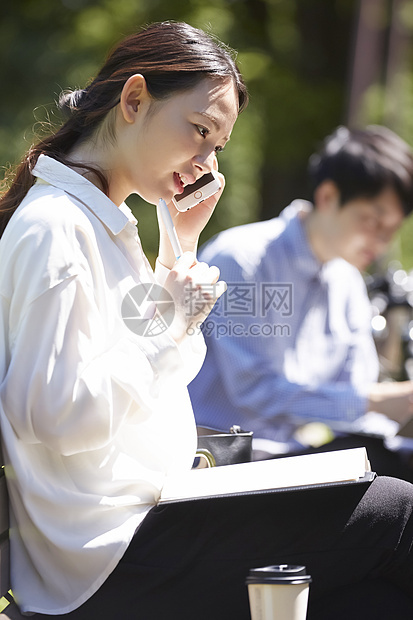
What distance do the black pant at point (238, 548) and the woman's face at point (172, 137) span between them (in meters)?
0.63

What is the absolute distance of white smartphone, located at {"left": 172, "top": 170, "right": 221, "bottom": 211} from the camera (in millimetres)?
1706

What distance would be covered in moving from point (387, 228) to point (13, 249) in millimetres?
1903

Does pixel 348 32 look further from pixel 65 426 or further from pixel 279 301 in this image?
pixel 65 426

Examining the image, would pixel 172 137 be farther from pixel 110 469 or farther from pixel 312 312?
pixel 312 312

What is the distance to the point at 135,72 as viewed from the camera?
4.93ft

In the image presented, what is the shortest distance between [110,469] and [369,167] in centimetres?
183

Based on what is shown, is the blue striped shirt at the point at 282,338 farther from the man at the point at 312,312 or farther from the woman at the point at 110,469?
Result: the woman at the point at 110,469

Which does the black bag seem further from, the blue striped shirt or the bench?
the blue striped shirt

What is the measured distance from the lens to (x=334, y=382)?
2.86 metres

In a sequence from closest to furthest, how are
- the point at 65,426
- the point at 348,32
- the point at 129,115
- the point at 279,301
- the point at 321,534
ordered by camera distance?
the point at 65,426 → the point at 321,534 → the point at 129,115 → the point at 279,301 → the point at 348,32

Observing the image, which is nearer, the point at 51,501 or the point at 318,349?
the point at 51,501

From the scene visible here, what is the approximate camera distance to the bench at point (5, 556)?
1.26m

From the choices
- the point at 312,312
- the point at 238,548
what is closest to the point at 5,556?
the point at 238,548

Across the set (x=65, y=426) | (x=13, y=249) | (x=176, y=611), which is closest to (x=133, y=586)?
(x=176, y=611)
